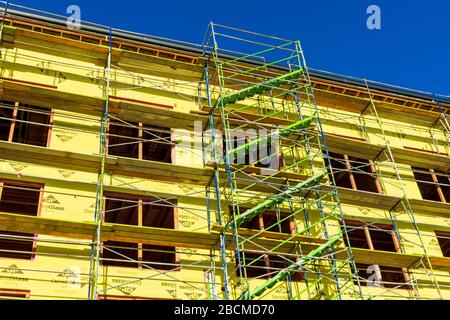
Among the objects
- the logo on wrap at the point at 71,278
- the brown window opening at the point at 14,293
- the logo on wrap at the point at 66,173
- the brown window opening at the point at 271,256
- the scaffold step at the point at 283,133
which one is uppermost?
the scaffold step at the point at 283,133

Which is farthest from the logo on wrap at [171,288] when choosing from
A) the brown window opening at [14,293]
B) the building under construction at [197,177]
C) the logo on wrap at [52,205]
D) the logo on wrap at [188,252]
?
the logo on wrap at [52,205]

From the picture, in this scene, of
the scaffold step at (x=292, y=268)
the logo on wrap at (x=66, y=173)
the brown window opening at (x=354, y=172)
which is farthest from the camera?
the brown window opening at (x=354, y=172)

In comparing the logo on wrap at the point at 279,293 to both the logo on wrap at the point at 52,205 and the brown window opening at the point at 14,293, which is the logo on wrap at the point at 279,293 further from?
the brown window opening at the point at 14,293

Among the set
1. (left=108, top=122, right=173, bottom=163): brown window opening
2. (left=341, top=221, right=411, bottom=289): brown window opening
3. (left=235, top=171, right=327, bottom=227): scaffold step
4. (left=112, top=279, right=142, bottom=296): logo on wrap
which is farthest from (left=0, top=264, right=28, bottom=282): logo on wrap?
(left=341, top=221, right=411, bottom=289): brown window opening

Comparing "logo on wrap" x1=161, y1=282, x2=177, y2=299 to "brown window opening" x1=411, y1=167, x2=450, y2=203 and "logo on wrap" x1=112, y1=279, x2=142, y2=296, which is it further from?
"brown window opening" x1=411, y1=167, x2=450, y2=203

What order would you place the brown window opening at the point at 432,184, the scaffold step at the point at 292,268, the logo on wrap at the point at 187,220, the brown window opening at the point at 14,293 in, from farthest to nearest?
the brown window opening at the point at 432,184 < the logo on wrap at the point at 187,220 < the scaffold step at the point at 292,268 < the brown window opening at the point at 14,293

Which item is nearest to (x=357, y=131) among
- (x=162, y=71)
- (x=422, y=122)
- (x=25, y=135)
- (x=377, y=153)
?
(x=377, y=153)

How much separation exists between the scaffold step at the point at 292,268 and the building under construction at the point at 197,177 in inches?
3.7

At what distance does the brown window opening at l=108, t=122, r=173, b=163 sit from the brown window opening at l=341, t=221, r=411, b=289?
24.0 feet

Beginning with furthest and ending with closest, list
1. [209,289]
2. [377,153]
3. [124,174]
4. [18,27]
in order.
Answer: [377,153] < [18,27] < [124,174] < [209,289]

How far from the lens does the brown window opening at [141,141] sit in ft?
59.1
